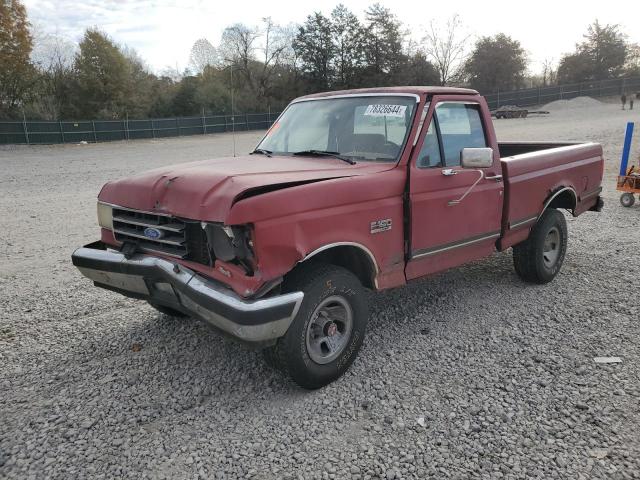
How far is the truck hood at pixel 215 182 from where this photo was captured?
3.12 meters

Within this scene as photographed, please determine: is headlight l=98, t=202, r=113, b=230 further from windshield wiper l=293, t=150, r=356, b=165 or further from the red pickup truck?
windshield wiper l=293, t=150, r=356, b=165

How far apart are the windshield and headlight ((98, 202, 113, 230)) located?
1.56 m

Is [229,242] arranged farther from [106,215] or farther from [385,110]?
[385,110]

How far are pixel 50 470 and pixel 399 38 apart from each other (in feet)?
218

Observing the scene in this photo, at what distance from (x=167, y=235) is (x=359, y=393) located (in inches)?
69.5

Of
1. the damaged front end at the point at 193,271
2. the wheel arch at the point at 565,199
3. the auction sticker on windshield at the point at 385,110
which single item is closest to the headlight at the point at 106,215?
the damaged front end at the point at 193,271

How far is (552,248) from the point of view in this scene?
577 centimetres

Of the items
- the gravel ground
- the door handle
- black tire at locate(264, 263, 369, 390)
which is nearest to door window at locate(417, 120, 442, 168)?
the door handle

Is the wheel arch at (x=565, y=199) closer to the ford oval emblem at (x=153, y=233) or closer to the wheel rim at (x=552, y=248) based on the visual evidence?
the wheel rim at (x=552, y=248)

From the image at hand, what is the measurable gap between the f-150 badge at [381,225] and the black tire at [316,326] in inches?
15.0

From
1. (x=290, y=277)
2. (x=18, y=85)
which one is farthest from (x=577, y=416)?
(x=18, y=85)

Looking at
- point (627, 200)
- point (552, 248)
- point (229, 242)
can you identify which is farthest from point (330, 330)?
point (627, 200)

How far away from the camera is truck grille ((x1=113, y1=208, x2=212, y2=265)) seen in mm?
3389

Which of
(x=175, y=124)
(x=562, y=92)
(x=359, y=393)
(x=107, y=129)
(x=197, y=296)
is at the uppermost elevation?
(x=562, y=92)
